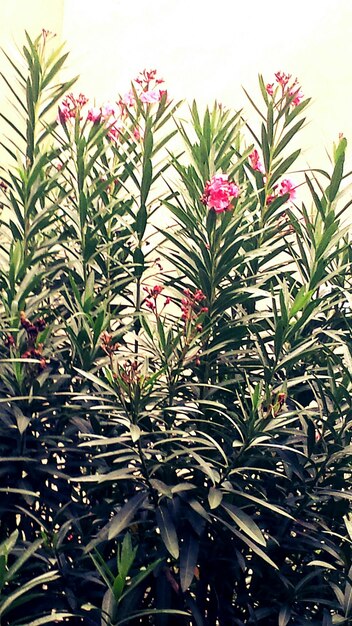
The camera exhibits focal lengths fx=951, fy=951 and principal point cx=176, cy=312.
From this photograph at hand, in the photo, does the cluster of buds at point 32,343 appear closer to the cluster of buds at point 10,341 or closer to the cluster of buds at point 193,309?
the cluster of buds at point 10,341

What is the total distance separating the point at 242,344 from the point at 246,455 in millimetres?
395

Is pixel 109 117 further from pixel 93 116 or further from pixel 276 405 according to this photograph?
pixel 276 405

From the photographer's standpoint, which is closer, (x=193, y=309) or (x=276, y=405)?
(x=276, y=405)

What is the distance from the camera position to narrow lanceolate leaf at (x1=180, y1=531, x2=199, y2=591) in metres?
2.14

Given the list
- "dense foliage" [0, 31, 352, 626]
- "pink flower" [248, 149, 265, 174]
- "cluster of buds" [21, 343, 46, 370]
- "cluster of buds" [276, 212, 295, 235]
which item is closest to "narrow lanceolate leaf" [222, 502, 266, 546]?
"dense foliage" [0, 31, 352, 626]

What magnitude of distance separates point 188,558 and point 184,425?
1.26 ft

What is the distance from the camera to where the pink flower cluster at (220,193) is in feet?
7.69

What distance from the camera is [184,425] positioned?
2467mm

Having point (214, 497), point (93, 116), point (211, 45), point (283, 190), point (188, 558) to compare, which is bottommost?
point (188, 558)

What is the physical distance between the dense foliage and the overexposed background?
1.83 metres

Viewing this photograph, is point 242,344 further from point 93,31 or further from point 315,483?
point 93,31

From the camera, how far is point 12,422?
7.75ft

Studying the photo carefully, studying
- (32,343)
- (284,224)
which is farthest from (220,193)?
(32,343)

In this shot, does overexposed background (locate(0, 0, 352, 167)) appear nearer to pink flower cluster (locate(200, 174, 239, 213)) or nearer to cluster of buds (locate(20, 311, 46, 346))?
pink flower cluster (locate(200, 174, 239, 213))
